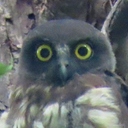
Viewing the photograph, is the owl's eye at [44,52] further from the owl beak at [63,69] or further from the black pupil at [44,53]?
the owl beak at [63,69]

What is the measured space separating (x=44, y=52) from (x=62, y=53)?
13cm

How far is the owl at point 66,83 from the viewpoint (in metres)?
5.11

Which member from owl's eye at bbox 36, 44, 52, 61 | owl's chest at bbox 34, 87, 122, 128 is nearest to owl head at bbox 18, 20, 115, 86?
owl's eye at bbox 36, 44, 52, 61

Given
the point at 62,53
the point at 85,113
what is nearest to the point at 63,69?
the point at 62,53

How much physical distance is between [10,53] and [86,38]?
1075 millimetres

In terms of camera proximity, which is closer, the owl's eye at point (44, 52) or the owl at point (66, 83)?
the owl at point (66, 83)

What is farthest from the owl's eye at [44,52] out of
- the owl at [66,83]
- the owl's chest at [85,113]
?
the owl's chest at [85,113]

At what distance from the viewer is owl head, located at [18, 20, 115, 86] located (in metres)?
5.20

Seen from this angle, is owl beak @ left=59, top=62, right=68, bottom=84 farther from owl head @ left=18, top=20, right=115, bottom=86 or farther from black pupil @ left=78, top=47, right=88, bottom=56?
black pupil @ left=78, top=47, right=88, bottom=56

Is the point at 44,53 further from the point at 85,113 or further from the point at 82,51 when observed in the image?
the point at 85,113

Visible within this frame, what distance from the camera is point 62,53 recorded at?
16.9ft

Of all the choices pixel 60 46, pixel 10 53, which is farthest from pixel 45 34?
pixel 10 53

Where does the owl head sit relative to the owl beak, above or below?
above

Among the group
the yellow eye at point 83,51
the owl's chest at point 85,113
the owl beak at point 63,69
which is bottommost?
the owl's chest at point 85,113
